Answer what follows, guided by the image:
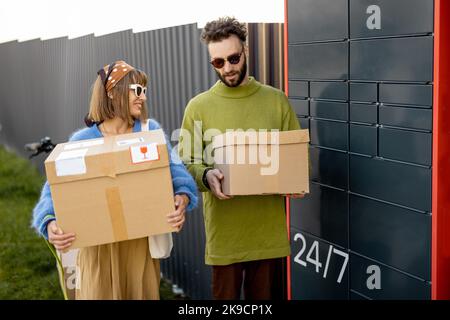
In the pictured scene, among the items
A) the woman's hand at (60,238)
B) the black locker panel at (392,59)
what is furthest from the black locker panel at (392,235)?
the woman's hand at (60,238)

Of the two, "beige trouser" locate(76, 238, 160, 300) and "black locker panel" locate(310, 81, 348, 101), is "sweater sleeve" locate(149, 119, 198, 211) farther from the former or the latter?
"black locker panel" locate(310, 81, 348, 101)

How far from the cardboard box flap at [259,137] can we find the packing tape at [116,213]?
559 mm

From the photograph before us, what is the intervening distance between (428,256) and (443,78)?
73cm

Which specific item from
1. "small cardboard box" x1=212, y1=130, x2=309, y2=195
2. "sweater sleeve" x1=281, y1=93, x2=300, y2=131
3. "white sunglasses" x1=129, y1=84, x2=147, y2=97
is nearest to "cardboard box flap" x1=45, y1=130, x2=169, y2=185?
"white sunglasses" x1=129, y1=84, x2=147, y2=97

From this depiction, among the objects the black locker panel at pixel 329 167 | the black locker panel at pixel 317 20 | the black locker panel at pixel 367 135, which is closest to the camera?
the black locker panel at pixel 367 135

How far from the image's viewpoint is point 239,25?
287 centimetres

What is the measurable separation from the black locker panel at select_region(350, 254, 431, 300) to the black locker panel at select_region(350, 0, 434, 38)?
40.9 inches

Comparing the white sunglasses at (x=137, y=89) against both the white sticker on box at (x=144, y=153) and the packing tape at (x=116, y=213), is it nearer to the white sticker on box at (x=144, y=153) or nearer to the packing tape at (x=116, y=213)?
the white sticker on box at (x=144, y=153)

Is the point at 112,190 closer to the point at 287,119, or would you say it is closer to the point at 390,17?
the point at 287,119

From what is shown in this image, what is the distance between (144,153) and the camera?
2.39m

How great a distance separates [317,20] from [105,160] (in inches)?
52.3

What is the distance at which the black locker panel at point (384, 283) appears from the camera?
2.70 metres

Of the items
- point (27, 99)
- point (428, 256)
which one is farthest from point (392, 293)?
point (27, 99)
